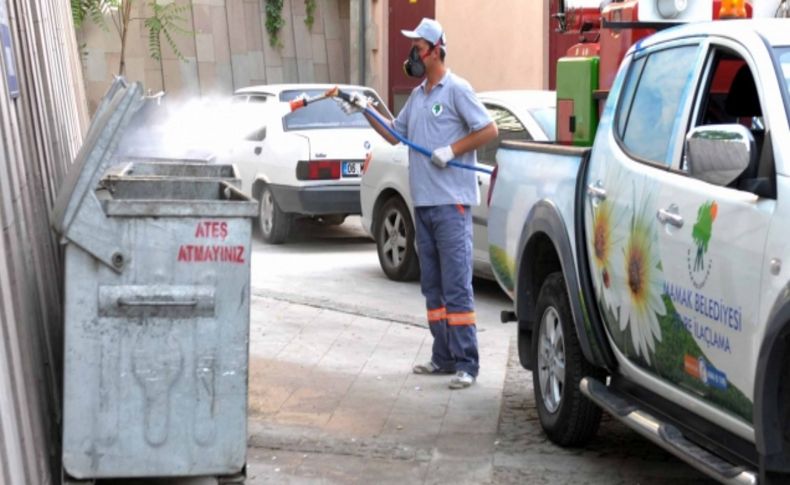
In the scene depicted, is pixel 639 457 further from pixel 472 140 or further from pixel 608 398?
pixel 472 140

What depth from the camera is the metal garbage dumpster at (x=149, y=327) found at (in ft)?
17.4

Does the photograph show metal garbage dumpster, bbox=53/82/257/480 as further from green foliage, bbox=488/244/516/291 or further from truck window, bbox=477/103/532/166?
truck window, bbox=477/103/532/166

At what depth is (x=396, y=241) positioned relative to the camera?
12469 mm


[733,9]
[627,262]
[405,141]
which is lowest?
[627,262]

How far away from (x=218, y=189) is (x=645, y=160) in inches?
79.9

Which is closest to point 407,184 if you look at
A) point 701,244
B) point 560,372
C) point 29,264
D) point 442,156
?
point 442,156

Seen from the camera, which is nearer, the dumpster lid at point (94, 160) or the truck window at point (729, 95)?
the dumpster lid at point (94, 160)

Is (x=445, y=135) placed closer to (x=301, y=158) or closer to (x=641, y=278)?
(x=641, y=278)

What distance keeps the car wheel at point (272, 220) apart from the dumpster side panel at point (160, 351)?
939cm

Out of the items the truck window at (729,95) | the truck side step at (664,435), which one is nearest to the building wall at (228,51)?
the truck side step at (664,435)

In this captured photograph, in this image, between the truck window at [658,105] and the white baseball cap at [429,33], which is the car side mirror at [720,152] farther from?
the white baseball cap at [429,33]

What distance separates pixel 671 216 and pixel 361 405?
2802 mm

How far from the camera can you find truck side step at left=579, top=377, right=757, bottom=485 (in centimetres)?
491

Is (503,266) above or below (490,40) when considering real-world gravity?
above
